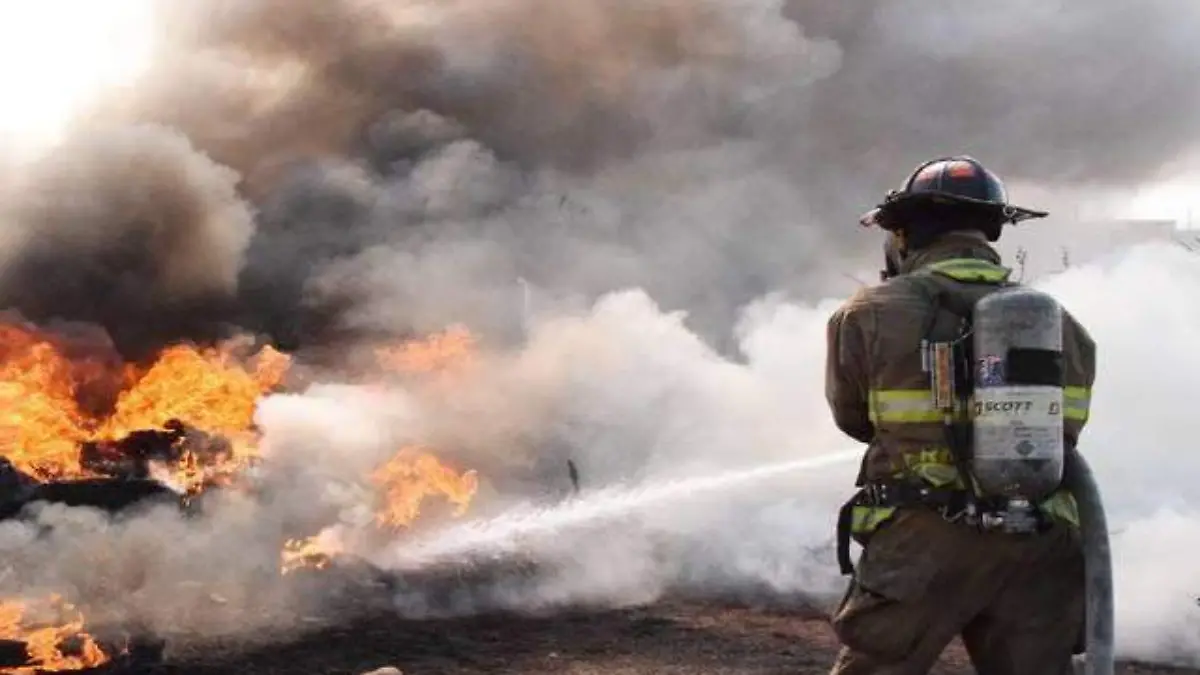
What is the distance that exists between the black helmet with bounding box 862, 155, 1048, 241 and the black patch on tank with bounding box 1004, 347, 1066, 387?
0.60 metres

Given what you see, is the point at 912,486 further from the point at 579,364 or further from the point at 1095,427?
the point at 579,364

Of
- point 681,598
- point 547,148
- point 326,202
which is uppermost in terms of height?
point 547,148

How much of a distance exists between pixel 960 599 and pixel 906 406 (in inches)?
22.7

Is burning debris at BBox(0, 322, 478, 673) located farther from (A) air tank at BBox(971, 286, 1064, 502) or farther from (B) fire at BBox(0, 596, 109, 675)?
(A) air tank at BBox(971, 286, 1064, 502)

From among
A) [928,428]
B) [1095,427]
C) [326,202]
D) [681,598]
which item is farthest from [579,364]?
[928,428]

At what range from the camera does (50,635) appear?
6.25 meters

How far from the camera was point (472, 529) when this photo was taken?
8797 millimetres

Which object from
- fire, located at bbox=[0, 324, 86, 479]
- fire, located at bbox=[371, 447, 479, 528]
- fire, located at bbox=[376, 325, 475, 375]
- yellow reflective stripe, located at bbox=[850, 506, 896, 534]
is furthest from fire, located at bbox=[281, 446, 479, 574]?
yellow reflective stripe, located at bbox=[850, 506, 896, 534]

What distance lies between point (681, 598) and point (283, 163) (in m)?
6.12

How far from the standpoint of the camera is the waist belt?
3055 mm

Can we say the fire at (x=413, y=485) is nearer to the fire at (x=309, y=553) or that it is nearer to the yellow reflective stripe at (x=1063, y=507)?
the fire at (x=309, y=553)

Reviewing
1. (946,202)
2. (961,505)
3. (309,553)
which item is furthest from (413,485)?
(961,505)

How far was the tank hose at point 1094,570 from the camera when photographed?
10.4 ft

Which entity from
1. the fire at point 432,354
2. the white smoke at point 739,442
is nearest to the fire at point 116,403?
the white smoke at point 739,442
